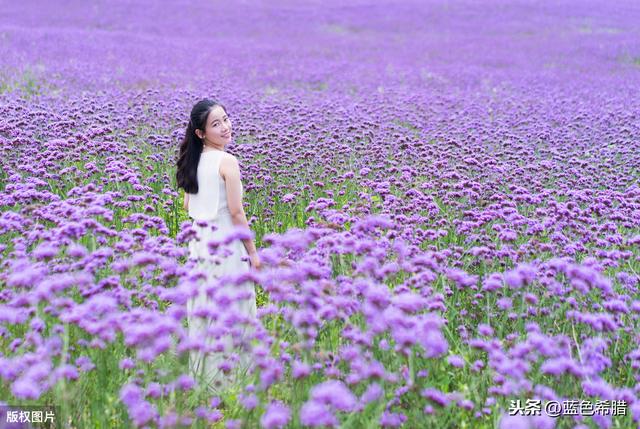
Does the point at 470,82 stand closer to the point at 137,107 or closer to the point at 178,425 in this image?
the point at 137,107

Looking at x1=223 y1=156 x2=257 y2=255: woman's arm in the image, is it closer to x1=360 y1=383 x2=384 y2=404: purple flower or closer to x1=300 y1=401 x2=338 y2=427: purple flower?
x1=360 y1=383 x2=384 y2=404: purple flower

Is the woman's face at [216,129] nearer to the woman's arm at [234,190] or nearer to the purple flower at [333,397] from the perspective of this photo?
the woman's arm at [234,190]

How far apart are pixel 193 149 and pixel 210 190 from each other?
414 millimetres

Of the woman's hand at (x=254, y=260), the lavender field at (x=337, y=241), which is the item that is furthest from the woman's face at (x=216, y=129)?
the woman's hand at (x=254, y=260)

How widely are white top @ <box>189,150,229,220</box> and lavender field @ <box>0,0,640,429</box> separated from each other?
0.99ft

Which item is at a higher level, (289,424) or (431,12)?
(431,12)

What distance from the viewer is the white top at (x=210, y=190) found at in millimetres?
4176

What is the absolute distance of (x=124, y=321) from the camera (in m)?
2.54

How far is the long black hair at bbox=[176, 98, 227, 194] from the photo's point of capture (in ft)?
14.1

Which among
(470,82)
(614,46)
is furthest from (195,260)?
(614,46)

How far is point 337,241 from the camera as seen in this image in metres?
3.54

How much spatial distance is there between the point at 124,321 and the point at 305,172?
4544 millimetres

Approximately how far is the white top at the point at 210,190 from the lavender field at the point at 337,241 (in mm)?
301

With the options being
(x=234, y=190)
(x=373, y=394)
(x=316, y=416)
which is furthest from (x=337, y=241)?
(x=316, y=416)
